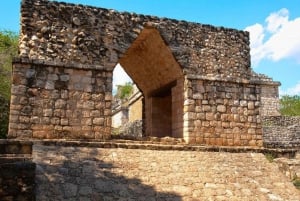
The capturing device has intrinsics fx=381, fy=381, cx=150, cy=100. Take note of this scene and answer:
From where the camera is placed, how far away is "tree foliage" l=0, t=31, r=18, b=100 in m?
15.0

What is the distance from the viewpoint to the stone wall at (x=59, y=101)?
8.02 m

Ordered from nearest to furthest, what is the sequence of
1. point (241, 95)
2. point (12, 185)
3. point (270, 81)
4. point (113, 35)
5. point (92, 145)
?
point (12, 185), point (92, 145), point (113, 35), point (241, 95), point (270, 81)

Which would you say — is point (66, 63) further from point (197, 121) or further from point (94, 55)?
point (197, 121)

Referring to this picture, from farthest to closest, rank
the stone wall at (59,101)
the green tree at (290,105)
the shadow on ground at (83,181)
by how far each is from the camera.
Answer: the green tree at (290,105) < the stone wall at (59,101) < the shadow on ground at (83,181)

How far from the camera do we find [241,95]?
9.89 metres

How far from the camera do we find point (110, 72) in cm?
888

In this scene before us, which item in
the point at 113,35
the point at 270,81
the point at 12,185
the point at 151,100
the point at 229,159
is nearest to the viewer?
the point at 12,185

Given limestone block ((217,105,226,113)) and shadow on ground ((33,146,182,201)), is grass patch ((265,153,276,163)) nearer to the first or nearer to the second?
limestone block ((217,105,226,113))

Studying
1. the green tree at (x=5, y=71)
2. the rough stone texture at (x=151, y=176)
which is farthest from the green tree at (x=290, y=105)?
the rough stone texture at (x=151, y=176)

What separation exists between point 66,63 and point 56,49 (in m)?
0.40

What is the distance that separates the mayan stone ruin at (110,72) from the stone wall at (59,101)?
0.02 meters

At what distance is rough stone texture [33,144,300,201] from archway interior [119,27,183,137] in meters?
2.12

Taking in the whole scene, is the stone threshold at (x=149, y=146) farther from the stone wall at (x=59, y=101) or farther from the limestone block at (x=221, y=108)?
the limestone block at (x=221, y=108)

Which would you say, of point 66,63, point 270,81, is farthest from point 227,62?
point 270,81
